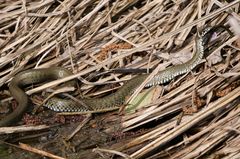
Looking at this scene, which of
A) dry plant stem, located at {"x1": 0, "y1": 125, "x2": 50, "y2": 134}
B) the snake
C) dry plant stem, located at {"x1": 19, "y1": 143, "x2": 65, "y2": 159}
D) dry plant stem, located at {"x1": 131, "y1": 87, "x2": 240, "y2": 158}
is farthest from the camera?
the snake

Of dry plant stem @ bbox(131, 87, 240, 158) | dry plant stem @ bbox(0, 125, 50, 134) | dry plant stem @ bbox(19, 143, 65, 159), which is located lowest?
dry plant stem @ bbox(131, 87, 240, 158)

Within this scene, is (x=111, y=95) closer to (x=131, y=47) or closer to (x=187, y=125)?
(x=131, y=47)

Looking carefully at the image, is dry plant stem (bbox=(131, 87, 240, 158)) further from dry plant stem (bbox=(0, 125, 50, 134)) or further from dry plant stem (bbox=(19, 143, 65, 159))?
dry plant stem (bbox=(0, 125, 50, 134))

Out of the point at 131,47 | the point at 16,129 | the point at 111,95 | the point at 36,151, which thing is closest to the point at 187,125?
the point at 111,95

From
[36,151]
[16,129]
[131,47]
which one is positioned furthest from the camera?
[131,47]

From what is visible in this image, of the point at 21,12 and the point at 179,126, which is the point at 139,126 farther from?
the point at 21,12

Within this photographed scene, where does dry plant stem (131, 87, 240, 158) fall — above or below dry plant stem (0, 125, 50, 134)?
below

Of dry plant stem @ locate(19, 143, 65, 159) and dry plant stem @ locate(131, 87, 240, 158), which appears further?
dry plant stem @ locate(19, 143, 65, 159)

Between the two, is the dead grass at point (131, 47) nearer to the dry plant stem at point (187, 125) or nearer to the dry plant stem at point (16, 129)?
the dry plant stem at point (187, 125)

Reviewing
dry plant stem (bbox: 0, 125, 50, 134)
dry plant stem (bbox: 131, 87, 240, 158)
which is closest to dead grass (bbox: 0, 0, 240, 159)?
dry plant stem (bbox: 131, 87, 240, 158)
